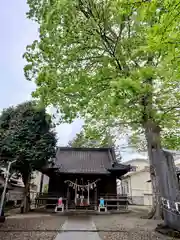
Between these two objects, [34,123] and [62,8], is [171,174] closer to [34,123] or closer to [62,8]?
[62,8]

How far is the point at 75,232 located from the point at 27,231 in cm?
173

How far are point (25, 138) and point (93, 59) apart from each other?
27.5 feet

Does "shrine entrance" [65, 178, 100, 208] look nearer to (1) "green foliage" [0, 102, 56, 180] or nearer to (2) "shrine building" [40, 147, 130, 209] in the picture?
(2) "shrine building" [40, 147, 130, 209]

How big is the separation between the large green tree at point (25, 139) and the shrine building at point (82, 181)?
156 centimetres

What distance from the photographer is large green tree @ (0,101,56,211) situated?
12336mm

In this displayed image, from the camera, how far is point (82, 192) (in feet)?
51.6

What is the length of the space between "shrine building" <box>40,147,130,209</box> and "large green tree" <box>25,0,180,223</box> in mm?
8364

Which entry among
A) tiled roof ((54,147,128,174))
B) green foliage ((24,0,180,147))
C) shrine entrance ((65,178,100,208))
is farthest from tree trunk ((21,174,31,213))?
green foliage ((24,0,180,147))

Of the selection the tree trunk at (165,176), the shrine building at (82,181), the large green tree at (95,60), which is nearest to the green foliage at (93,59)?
the large green tree at (95,60)

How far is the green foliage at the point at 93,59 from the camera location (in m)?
5.44

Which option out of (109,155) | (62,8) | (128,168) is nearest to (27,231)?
(62,8)

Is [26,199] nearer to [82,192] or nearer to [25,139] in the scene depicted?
[25,139]

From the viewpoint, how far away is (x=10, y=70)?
895 centimetres

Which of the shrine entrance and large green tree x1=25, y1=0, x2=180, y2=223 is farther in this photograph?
the shrine entrance
